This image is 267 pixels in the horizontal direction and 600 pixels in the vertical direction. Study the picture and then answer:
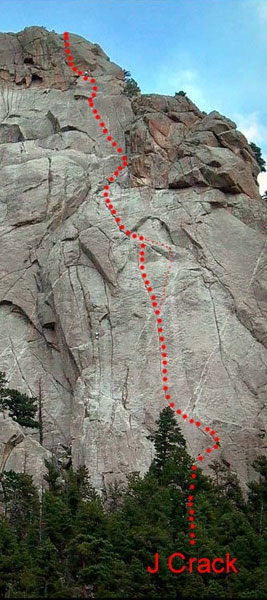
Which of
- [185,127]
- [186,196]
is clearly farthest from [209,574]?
[185,127]

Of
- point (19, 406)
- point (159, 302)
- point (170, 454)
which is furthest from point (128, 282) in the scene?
point (170, 454)

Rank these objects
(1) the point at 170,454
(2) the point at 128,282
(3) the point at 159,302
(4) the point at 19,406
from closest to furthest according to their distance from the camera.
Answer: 1. (1) the point at 170,454
2. (4) the point at 19,406
3. (3) the point at 159,302
4. (2) the point at 128,282

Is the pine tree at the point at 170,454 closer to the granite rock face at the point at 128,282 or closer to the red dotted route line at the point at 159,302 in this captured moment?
the red dotted route line at the point at 159,302

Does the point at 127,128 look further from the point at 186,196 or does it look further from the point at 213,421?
the point at 213,421

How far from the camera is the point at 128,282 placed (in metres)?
54.2

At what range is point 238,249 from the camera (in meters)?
56.6

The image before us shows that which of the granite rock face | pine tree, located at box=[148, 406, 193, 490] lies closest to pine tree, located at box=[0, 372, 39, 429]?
the granite rock face

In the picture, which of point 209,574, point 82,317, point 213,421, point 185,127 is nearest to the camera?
point 209,574

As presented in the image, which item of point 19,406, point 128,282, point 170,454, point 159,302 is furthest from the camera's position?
point 128,282

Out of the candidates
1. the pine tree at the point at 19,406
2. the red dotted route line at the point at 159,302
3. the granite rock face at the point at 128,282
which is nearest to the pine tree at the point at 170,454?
the red dotted route line at the point at 159,302

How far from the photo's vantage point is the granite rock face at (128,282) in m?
50.0

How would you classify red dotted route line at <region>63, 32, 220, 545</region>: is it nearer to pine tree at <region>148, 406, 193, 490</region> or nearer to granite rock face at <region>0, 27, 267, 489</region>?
granite rock face at <region>0, 27, 267, 489</region>

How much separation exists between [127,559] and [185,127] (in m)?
30.6

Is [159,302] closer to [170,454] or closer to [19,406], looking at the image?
[19,406]
